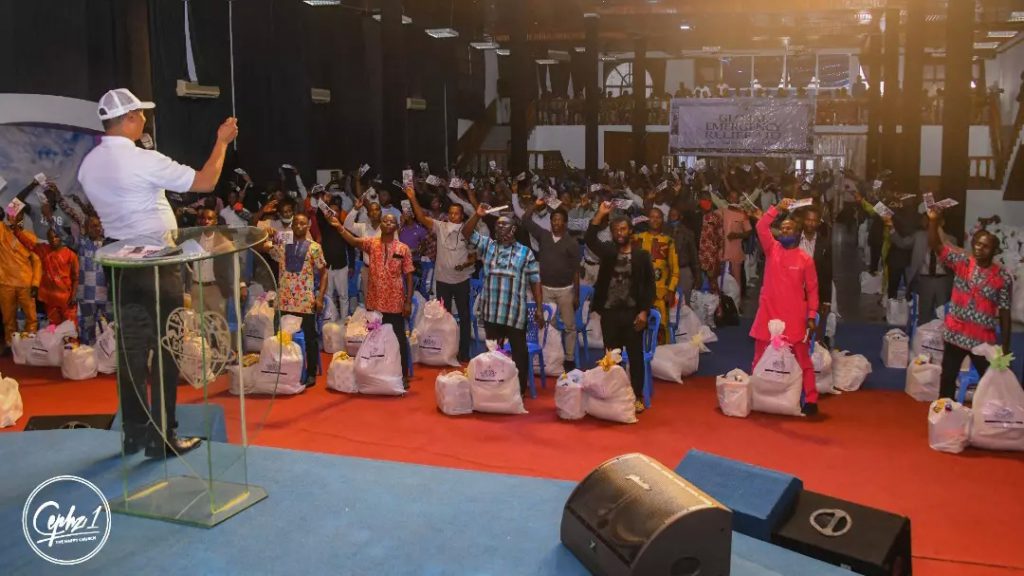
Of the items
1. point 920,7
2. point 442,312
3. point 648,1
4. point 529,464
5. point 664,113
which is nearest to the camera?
point 529,464

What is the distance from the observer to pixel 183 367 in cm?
304

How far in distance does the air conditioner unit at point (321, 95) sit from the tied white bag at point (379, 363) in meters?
9.38

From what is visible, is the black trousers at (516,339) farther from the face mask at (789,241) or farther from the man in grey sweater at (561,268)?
the face mask at (789,241)

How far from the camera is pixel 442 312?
7.77 meters

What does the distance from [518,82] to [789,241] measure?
10182mm

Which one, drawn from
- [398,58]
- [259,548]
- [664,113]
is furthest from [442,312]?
[664,113]

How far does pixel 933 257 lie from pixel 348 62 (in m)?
11.1

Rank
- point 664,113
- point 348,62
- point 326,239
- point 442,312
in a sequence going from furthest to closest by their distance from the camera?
1. point 664,113
2. point 348,62
3. point 326,239
4. point 442,312

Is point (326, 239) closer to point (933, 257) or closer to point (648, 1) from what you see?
point (933, 257)

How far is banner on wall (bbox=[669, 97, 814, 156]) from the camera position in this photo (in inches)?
603

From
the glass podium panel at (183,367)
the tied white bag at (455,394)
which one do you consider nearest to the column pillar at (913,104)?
the tied white bag at (455,394)

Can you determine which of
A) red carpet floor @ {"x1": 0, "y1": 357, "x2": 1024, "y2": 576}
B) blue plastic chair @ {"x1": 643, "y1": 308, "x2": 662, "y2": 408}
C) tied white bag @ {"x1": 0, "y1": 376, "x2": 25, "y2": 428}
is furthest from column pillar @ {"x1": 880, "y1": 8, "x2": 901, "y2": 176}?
tied white bag @ {"x1": 0, "y1": 376, "x2": 25, "y2": 428}

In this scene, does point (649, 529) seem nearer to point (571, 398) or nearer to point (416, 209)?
point (571, 398)
